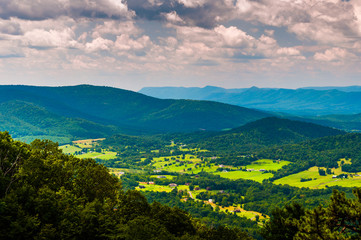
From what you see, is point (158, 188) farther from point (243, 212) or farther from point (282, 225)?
point (282, 225)

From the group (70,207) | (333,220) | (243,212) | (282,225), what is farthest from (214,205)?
(333,220)

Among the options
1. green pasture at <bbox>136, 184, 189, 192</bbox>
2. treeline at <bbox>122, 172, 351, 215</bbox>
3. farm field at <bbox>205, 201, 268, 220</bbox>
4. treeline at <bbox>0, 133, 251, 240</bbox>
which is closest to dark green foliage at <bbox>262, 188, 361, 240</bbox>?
treeline at <bbox>0, 133, 251, 240</bbox>

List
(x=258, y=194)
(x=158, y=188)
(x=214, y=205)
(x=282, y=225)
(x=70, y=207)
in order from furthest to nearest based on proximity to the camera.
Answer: (x=158, y=188), (x=258, y=194), (x=214, y=205), (x=282, y=225), (x=70, y=207)

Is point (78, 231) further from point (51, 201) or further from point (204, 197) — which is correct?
point (204, 197)

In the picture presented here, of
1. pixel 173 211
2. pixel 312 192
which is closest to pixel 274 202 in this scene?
pixel 312 192

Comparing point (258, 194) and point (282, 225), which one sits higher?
point (282, 225)

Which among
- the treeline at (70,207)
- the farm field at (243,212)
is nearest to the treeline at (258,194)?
the farm field at (243,212)

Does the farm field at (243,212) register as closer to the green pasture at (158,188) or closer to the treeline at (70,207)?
the green pasture at (158,188)

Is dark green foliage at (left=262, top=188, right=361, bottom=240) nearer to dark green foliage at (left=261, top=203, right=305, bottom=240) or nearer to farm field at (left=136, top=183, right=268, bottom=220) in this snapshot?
dark green foliage at (left=261, top=203, right=305, bottom=240)

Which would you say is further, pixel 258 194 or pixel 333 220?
pixel 258 194
